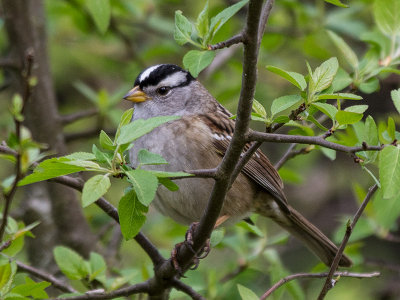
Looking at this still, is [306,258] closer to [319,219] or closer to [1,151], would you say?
[319,219]

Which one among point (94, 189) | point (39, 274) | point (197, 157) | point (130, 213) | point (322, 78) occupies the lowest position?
point (39, 274)

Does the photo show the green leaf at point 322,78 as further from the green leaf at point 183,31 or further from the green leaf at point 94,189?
the green leaf at point 94,189

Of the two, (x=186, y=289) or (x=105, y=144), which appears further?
(x=186, y=289)

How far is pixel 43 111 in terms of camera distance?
3.53 meters

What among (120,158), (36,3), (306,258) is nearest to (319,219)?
(306,258)

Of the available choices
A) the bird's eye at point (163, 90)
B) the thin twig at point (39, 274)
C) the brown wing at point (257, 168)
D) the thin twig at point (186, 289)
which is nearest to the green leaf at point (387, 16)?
the brown wing at point (257, 168)

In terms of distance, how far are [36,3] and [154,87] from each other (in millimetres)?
903

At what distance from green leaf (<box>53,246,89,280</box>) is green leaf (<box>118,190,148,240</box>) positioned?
0.78m

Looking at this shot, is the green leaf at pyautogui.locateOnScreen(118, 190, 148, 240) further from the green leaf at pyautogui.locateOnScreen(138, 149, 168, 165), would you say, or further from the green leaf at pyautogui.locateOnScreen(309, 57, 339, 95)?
the green leaf at pyautogui.locateOnScreen(309, 57, 339, 95)

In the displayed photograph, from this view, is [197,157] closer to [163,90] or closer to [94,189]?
[163,90]

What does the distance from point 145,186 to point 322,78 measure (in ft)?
2.17

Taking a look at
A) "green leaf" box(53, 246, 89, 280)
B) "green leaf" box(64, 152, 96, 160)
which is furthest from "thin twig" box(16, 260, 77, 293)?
"green leaf" box(64, 152, 96, 160)

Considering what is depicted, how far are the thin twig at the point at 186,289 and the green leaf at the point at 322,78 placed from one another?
96cm

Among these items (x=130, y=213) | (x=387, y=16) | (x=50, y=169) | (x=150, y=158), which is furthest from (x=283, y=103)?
(x=387, y=16)
